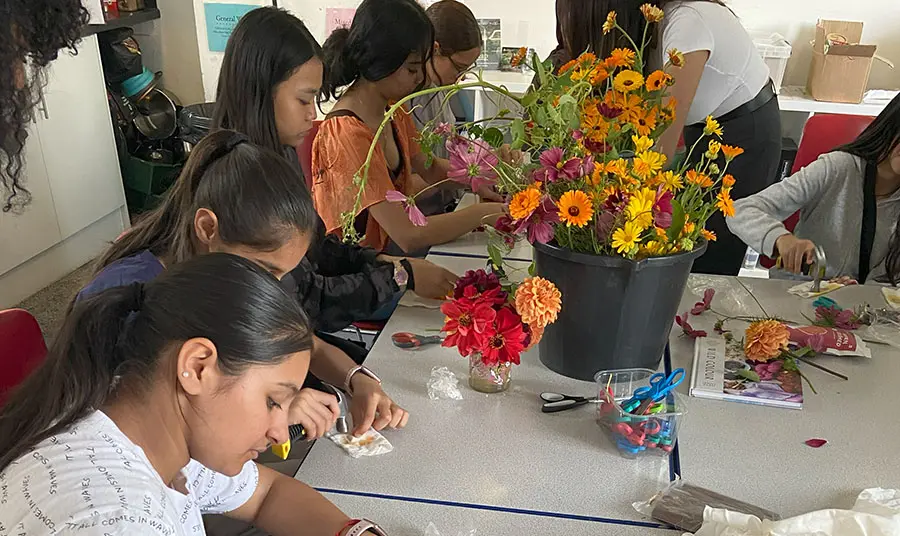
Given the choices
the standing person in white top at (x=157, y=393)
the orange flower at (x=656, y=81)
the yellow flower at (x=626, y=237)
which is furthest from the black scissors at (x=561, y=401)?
the orange flower at (x=656, y=81)

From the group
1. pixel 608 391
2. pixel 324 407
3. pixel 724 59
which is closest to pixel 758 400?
pixel 608 391

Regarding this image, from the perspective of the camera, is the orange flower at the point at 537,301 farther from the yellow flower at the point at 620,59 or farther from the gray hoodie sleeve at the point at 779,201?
the gray hoodie sleeve at the point at 779,201

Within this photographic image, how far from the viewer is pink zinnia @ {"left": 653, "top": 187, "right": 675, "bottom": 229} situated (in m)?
0.98

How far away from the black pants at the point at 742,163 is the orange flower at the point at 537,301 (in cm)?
102

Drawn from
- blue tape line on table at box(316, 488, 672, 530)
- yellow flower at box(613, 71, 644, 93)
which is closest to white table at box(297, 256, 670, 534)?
blue tape line on table at box(316, 488, 672, 530)

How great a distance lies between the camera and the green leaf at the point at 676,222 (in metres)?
1.03

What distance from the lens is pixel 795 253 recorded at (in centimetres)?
152

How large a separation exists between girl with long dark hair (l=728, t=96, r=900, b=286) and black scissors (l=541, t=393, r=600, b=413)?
0.75 meters

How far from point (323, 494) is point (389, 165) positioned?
1.13m

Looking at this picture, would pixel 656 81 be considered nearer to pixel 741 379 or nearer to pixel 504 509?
pixel 741 379

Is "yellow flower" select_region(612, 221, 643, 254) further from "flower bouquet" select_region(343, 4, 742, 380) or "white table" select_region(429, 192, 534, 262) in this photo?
"white table" select_region(429, 192, 534, 262)

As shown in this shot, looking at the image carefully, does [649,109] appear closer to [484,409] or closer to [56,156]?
[484,409]

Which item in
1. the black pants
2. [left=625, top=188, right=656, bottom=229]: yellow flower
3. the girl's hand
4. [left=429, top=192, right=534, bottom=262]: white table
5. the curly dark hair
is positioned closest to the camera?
[left=625, top=188, right=656, bottom=229]: yellow flower

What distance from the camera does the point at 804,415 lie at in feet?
3.56
